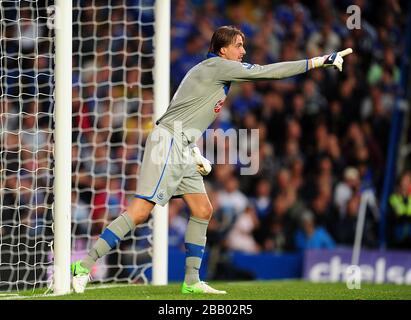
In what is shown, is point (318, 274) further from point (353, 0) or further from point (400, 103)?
point (353, 0)

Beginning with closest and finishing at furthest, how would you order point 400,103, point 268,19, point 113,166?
point 113,166, point 400,103, point 268,19

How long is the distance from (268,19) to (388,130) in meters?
2.82

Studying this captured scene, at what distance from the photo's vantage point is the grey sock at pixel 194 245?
7730mm

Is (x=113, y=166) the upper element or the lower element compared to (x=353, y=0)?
lower

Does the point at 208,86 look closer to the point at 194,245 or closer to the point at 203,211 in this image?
the point at 203,211

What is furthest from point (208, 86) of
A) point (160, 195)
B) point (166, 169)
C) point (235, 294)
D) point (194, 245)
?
point (235, 294)

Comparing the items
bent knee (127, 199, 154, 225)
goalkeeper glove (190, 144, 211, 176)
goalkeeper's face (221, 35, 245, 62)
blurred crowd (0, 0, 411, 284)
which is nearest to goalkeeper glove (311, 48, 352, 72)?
goalkeeper's face (221, 35, 245, 62)

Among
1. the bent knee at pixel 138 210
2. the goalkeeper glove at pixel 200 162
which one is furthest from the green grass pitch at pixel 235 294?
the goalkeeper glove at pixel 200 162

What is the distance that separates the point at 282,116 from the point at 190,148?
7993 millimetres

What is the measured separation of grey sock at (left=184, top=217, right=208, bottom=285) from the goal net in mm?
2048

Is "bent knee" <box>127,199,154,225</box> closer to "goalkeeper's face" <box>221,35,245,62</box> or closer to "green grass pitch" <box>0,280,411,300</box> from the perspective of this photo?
"green grass pitch" <box>0,280,411,300</box>

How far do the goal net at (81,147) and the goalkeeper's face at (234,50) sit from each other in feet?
8.27
